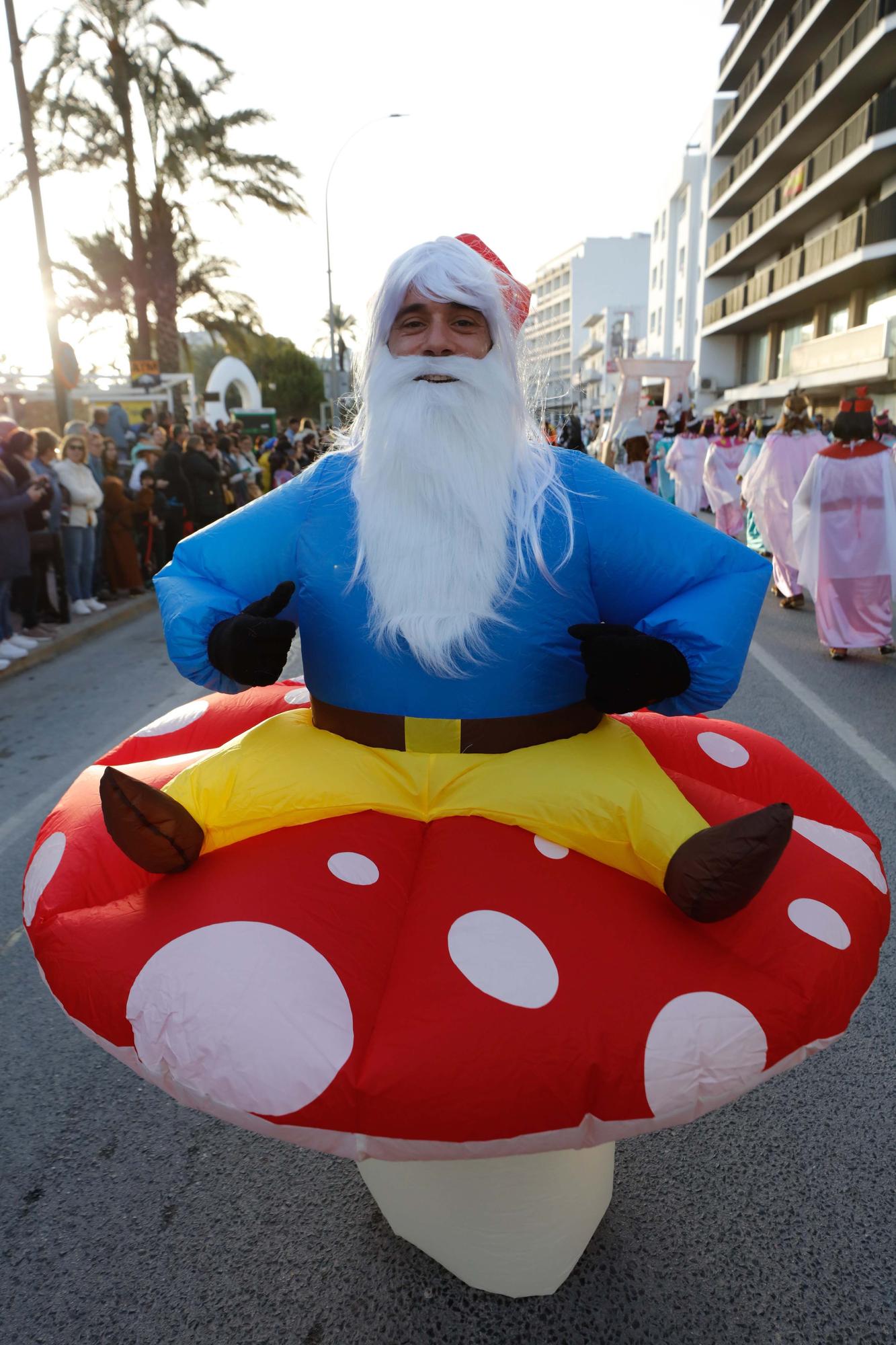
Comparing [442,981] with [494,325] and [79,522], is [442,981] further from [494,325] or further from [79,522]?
[79,522]

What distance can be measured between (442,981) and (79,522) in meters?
8.26

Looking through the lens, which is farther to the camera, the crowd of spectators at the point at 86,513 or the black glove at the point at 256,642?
the crowd of spectators at the point at 86,513

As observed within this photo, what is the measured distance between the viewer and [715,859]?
1.40 metres

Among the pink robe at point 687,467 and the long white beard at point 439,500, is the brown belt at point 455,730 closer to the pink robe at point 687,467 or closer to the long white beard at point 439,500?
the long white beard at point 439,500

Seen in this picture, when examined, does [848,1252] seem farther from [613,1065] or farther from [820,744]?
[820,744]

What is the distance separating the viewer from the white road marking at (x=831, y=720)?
4516 mm

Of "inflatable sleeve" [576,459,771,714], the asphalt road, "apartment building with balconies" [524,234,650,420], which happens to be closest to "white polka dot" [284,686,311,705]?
"inflatable sleeve" [576,459,771,714]

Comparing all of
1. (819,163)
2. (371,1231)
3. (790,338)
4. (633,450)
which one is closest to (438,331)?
(371,1231)

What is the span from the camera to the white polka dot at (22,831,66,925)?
171 centimetres

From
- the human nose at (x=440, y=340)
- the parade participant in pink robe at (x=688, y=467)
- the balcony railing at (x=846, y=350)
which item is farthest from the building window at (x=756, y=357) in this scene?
the human nose at (x=440, y=340)

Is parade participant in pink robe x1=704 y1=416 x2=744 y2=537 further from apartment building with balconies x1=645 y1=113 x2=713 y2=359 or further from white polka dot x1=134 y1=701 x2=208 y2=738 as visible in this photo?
apartment building with balconies x1=645 y1=113 x2=713 y2=359

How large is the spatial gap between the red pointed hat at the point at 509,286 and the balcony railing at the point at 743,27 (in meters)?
39.0

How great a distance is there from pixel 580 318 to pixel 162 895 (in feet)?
338

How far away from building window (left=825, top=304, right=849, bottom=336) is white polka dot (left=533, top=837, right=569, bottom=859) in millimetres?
29460
